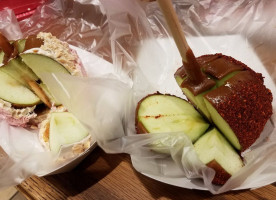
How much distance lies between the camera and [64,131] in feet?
2.49

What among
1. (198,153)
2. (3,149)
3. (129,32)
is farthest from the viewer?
(129,32)

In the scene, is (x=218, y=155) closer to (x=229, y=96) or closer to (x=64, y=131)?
(x=229, y=96)

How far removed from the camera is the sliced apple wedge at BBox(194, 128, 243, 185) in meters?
0.65

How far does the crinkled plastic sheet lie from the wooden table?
4 centimetres

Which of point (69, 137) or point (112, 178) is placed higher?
point (69, 137)

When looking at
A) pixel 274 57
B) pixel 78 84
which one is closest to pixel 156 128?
pixel 78 84

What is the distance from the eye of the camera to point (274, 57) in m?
0.90

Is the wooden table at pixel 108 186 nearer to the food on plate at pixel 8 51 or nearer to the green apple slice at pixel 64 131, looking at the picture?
the green apple slice at pixel 64 131

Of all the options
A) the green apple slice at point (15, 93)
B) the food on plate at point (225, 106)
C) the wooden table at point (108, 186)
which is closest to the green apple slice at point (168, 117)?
the food on plate at point (225, 106)

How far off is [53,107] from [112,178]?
0.29m

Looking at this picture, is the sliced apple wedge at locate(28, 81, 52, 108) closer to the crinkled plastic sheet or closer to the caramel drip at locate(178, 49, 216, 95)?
the crinkled plastic sheet

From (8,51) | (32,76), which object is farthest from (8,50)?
(32,76)

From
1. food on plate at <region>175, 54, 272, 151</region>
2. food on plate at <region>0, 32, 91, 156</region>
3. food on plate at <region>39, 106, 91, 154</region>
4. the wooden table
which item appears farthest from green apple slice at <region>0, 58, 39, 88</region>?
food on plate at <region>175, 54, 272, 151</region>

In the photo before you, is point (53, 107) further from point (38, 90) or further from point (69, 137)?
point (69, 137)
